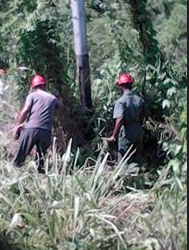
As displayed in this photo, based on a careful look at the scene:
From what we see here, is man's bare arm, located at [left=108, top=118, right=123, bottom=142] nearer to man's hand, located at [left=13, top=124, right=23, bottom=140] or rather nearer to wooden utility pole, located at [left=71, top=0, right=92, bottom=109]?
man's hand, located at [left=13, top=124, right=23, bottom=140]

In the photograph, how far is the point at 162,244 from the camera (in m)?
6.34

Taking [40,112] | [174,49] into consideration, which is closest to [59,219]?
[40,112]

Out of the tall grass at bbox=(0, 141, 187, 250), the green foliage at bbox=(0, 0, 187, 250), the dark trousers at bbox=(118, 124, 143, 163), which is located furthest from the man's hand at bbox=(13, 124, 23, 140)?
the tall grass at bbox=(0, 141, 187, 250)

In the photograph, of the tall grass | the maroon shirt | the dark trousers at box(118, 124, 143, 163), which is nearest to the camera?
the tall grass

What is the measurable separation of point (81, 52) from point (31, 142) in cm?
250

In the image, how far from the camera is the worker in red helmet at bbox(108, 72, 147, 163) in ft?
30.7

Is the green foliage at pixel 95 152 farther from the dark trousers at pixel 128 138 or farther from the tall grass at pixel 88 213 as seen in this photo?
the dark trousers at pixel 128 138

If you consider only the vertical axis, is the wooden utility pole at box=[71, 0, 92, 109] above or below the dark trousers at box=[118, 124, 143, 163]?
above

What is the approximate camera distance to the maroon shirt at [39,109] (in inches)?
371

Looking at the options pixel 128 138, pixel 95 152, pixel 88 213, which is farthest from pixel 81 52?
pixel 88 213

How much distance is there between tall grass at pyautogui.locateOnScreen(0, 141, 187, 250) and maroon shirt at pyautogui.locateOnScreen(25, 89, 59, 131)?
1.58 m

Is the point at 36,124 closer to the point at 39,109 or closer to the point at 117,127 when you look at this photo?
the point at 39,109

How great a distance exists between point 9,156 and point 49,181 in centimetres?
255

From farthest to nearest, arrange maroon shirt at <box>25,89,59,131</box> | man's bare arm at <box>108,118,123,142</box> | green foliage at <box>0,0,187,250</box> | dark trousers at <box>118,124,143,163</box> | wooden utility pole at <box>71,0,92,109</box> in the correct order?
wooden utility pole at <box>71,0,92,109</box>, dark trousers at <box>118,124,143,163</box>, maroon shirt at <box>25,89,59,131</box>, man's bare arm at <box>108,118,123,142</box>, green foliage at <box>0,0,187,250</box>
